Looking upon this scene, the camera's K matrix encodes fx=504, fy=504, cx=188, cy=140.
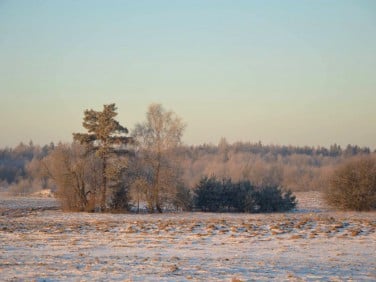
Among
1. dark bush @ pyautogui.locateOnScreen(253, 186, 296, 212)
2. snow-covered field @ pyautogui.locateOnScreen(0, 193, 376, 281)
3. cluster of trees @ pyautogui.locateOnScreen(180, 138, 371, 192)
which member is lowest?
→ snow-covered field @ pyautogui.locateOnScreen(0, 193, 376, 281)

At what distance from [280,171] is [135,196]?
210 ft

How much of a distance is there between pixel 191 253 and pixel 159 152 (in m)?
28.2

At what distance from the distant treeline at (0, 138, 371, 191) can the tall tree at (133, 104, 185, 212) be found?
1422 millimetres

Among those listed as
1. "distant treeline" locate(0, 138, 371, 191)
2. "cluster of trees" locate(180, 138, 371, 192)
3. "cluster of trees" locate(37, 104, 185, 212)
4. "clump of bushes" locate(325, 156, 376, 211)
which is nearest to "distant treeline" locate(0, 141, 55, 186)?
"distant treeline" locate(0, 138, 371, 191)

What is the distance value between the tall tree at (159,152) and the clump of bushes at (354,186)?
14.5 meters

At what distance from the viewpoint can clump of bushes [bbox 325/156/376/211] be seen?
44531 millimetres

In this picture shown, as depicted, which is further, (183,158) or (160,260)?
(183,158)

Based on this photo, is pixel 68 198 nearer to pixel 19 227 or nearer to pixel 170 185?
pixel 170 185

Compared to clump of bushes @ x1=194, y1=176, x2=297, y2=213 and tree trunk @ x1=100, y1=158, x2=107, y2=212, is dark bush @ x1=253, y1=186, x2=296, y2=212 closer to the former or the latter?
clump of bushes @ x1=194, y1=176, x2=297, y2=213

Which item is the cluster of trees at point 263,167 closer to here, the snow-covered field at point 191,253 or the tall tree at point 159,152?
the tall tree at point 159,152

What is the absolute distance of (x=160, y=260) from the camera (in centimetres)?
1659

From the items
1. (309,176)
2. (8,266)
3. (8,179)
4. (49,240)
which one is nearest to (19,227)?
(49,240)

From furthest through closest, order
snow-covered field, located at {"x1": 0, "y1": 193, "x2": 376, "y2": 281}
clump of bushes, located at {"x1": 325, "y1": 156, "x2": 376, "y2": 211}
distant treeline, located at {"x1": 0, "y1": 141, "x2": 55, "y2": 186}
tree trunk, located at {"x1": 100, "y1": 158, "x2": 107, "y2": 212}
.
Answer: distant treeline, located at {"x1": 0, "y1": 141, "x2": 55, "y2": 186}
tree trunk, located at {"x1": 100, "y1": 158, "x2": 107, "y2": 212}
clump of bushes, located at {"x1": 325, "y1": 156, "x2": 376, "y2": 211}
snow-covered field, located at {"x1": 0, "y1": 193, "x2": 376, "y2": 281}

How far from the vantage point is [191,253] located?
18.5m
